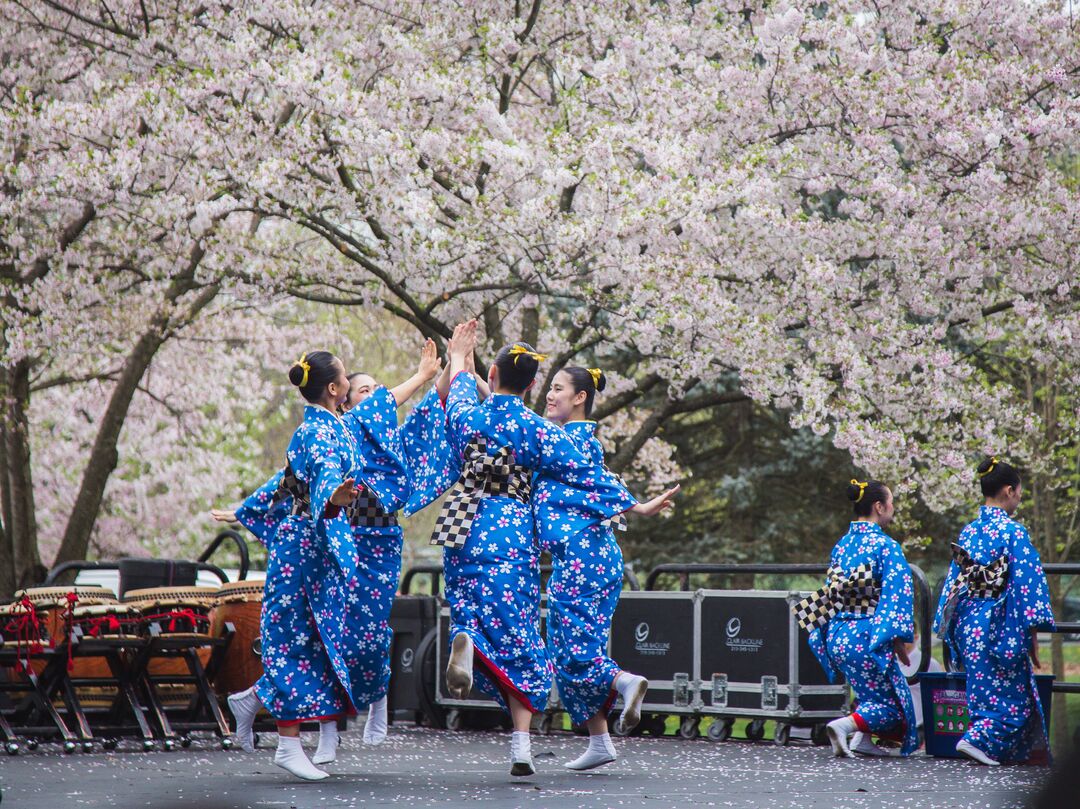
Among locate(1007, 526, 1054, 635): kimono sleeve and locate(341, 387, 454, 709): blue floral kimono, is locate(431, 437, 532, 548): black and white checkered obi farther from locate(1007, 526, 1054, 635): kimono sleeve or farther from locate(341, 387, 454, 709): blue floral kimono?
locate(1007, 526, 1054, 635): kimono sleeve

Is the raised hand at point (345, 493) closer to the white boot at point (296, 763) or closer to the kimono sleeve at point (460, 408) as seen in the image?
the kimono sleeve at point (460, 408)

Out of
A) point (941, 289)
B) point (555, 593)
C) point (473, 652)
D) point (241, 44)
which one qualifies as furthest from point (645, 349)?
point (473, 652)

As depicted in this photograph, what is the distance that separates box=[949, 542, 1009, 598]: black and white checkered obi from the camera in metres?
6.55

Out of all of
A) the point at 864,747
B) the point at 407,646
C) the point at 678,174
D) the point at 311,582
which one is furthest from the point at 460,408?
the point at 678,174

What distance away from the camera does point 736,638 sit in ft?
27.0

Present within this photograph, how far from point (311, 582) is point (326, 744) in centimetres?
71

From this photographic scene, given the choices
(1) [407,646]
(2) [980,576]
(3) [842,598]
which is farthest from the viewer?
(1) [407,646]

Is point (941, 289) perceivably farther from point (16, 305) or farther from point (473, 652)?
point (16, 305)

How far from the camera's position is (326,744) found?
231 inches

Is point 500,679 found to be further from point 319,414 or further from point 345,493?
point 319,414

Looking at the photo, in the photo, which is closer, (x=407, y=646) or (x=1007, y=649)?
(x=1007, y=649)

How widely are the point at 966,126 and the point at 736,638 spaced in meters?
4.55

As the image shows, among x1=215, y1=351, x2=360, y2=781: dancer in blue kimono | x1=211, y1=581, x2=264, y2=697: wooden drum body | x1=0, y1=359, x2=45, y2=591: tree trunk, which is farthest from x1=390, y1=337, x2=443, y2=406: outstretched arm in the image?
x1=0, y1=359, x2=45, y2=591: tree trunk

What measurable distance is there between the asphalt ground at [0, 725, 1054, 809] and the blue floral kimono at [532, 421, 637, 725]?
15.5 inches
